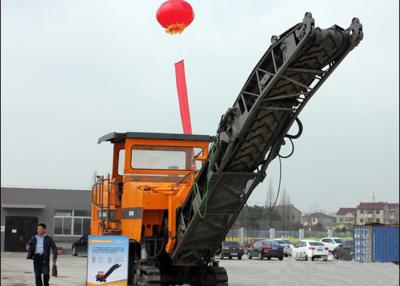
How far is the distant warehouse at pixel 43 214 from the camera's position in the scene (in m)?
44.3

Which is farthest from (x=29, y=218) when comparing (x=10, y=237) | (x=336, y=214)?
(x=336, y=214)

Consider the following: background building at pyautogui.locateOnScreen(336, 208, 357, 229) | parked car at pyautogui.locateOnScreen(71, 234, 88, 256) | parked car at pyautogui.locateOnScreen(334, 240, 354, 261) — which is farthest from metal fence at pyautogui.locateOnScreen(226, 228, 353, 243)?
background building at pyautogui.locateOnScreen(336, 208, 357, 229)

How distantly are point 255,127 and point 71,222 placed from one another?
37315 millimetres

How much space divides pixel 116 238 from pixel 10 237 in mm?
33091

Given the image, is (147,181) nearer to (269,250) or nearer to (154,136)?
(154,136)

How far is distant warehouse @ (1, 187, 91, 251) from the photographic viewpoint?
1746 inches

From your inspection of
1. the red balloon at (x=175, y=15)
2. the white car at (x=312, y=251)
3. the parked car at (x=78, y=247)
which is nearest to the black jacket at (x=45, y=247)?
the red balloon at (x=175, y=15)

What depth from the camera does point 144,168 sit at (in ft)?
47.8

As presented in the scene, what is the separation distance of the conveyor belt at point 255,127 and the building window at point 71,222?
113ft

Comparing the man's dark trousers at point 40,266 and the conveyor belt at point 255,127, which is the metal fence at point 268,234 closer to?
the man's dark trousers at point 40,266

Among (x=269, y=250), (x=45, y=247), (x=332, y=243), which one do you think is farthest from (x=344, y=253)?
(x=45, y=247)

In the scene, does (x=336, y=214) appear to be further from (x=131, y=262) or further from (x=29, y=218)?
(x=131, y=262)

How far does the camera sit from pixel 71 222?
153 ft

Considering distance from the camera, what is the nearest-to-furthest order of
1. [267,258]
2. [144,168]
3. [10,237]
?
[144,168] → [267,258] → [10,237]
